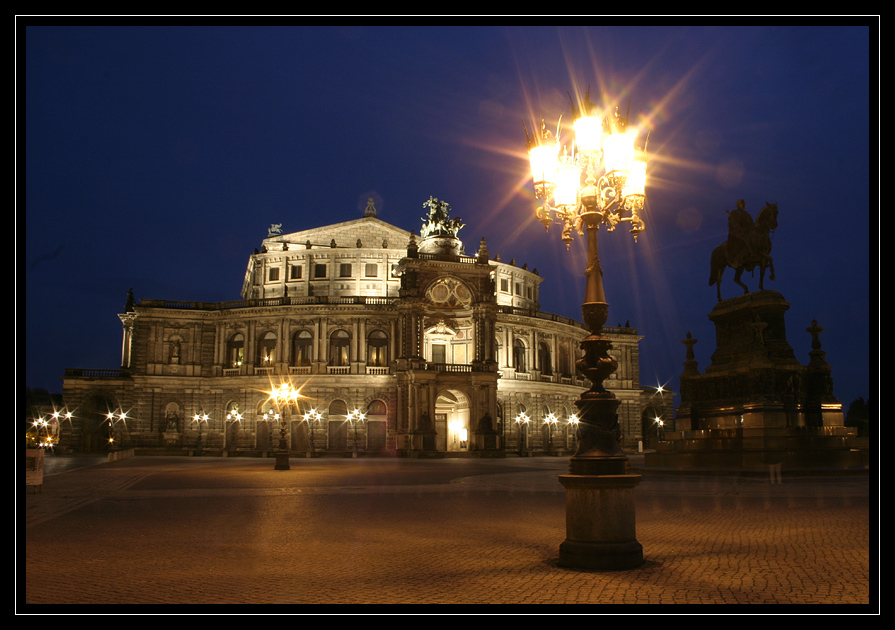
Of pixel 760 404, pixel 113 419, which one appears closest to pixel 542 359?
pixel 113 419

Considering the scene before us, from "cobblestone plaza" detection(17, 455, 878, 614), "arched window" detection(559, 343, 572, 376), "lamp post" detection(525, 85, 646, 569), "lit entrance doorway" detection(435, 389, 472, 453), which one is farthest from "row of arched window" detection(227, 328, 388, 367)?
"lamp post" detection(525, 85, 646, 569)

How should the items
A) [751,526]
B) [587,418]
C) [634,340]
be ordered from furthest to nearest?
1. [634,340]
2. [751,526]
3. [587,418]

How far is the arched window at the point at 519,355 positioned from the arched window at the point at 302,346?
1874cm

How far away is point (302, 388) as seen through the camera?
64250 millimetres

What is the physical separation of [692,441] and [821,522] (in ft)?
44.5

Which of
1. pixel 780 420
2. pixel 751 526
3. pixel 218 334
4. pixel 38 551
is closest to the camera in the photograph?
pixel 38 551

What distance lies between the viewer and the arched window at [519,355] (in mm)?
70438

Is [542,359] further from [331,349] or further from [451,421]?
[331,349]

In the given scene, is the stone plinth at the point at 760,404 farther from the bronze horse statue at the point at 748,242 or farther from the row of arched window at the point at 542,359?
the row of arched window at the point at 542,359

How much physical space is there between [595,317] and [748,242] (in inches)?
733

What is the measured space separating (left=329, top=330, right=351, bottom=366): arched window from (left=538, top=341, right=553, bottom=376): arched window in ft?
61.3

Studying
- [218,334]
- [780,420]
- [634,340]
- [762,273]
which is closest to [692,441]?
[780,420]

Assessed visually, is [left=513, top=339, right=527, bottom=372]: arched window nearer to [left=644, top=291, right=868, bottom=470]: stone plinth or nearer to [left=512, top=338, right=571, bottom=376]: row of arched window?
[left=512, top=338, right=571, bottom=376]: row of arched window
